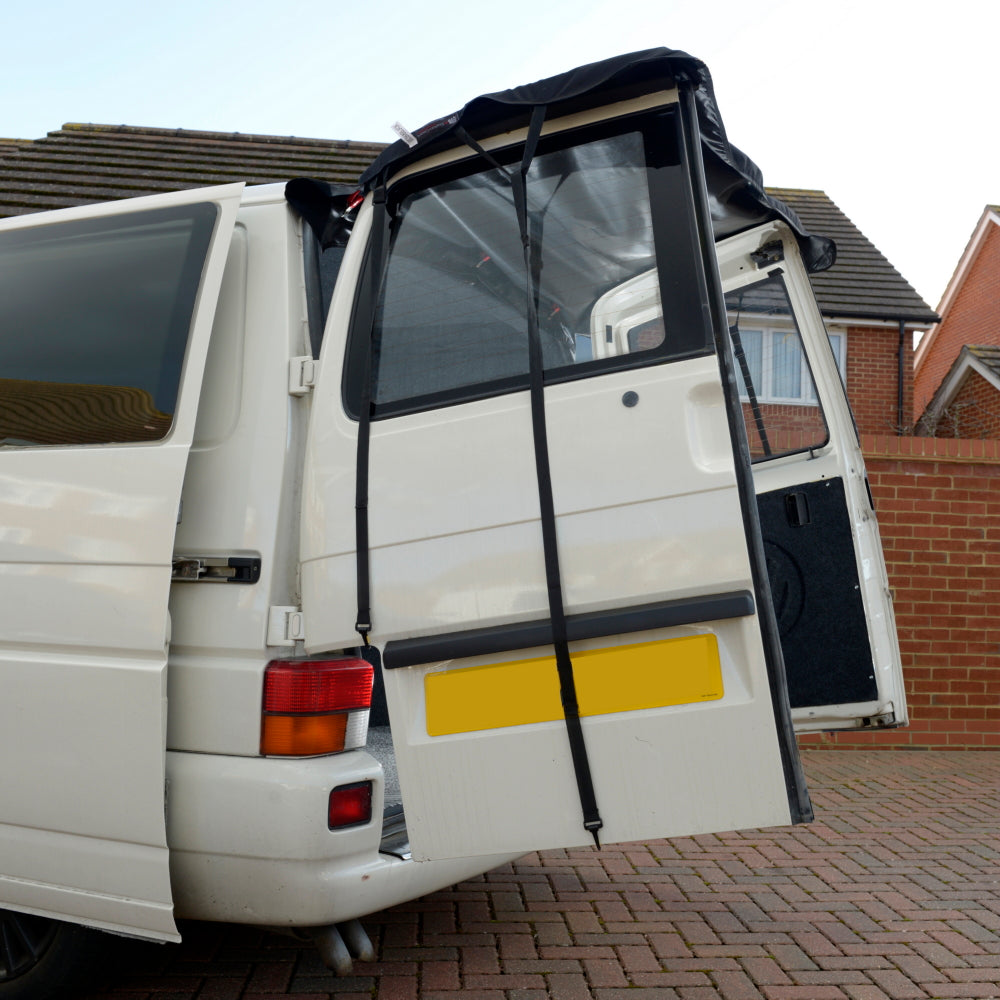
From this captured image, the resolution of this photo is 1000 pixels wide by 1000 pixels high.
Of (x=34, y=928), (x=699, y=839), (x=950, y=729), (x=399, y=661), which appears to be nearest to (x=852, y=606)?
(x=699, y=839)

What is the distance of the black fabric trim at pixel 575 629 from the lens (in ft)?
7.27

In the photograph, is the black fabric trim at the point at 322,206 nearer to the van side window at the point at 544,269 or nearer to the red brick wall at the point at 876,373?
the van side window at the point at 544,269

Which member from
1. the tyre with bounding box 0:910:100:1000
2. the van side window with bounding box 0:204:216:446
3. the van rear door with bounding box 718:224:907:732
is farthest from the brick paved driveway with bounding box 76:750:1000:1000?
the van side window with bounding box 0:204:216:446

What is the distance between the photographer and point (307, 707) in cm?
252

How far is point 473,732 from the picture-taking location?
2350 millimetres

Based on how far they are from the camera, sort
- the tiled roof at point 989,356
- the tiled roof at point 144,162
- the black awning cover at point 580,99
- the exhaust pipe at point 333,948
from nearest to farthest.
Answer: the black awning cover at point 580,99 < the exhaust pipe at point 333,948 < the tiled roof at point 144,162 < the tiled roof at point 989,356

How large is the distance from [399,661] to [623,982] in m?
1.47

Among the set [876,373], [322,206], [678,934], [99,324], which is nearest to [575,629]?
[322,206]

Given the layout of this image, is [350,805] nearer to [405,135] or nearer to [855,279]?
[405,135]

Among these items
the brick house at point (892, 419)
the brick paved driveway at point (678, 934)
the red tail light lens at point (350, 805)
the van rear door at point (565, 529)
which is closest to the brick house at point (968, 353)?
the brick house at point (892, 419)

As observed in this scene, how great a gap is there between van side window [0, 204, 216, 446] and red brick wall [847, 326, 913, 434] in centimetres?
1448

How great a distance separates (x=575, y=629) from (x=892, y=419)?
50.8 ft

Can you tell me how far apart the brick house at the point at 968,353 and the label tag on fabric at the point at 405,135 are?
17295 millimetres

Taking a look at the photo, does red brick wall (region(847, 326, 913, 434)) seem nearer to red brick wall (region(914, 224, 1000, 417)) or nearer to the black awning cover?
red brick wall (region(914, 224, 1000, 417))
